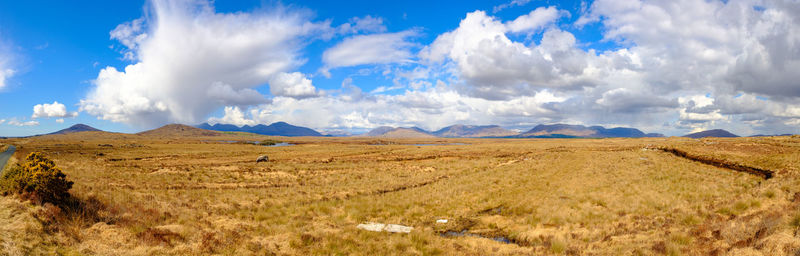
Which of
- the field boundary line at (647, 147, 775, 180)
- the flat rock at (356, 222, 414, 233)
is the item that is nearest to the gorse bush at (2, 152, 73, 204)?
the flat rock at (356, 222, 414, 233)

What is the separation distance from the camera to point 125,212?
51.6 feet

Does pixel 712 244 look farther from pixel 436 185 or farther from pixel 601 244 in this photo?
→ pixel 436 185

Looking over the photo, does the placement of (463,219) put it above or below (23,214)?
below

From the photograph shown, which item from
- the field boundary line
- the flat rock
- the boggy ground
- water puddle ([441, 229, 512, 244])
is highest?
the field boundary line

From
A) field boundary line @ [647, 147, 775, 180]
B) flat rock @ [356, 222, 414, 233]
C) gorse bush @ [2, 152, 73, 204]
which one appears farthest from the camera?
field boundary line @ [647, 147, 775, 180]

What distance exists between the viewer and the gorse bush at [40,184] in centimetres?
A: 1455

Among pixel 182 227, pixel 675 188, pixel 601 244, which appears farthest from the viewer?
pixel 675 188

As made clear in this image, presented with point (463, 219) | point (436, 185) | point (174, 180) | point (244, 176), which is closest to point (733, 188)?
point (463, 219)

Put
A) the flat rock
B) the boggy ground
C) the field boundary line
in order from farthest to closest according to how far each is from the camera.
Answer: the field boundary line < the flat rock < the boggy ground

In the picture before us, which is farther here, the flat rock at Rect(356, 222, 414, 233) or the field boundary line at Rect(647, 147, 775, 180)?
the field boundary line at Rect(647, 147, 775, 180)

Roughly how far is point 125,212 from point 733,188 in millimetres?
35384

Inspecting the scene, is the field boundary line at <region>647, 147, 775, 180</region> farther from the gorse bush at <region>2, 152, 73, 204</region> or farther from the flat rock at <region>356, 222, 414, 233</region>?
the gorse bush at <region>2, 152, 73, 204</region>

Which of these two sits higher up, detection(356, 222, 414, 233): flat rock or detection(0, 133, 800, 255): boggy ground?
detection(0, 133, 800, 255): boggy ground

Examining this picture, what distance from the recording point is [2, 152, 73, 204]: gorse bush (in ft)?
47.8
